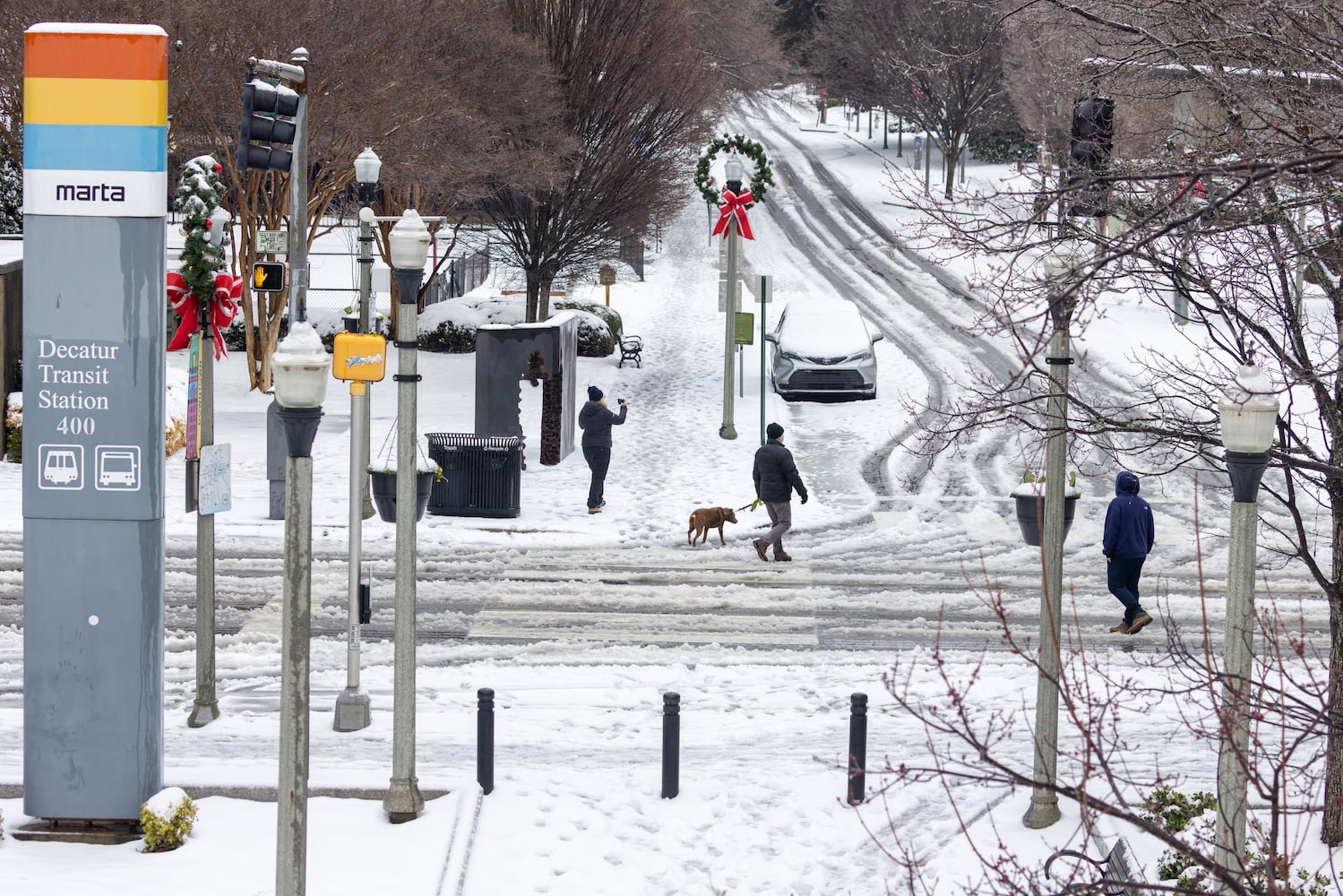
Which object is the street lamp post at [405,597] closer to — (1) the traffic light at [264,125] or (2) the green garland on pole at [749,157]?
(1) the traffic light at [264,125]

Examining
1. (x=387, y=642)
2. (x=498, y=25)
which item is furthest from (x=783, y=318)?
(x=387, y=642)

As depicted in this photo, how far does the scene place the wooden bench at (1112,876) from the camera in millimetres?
4863

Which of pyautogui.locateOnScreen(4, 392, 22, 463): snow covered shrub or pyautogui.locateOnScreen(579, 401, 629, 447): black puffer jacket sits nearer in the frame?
pyautogui.locateOnScreen(579, 401, 629, 447): black puffer jacket

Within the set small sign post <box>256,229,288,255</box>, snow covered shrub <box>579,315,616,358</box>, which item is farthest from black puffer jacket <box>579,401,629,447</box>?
snow covered shrub <box>579,315,616,358</box>

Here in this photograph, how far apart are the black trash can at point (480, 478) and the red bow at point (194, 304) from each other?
301 inches

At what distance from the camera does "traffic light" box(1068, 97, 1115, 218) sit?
29.8 feet

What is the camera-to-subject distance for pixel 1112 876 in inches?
307

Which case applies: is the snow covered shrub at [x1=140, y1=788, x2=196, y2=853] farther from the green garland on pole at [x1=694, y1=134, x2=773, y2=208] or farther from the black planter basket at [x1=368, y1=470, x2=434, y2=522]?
the green garland on pole at [x1=694, y1=134, x2=773, y2=208]

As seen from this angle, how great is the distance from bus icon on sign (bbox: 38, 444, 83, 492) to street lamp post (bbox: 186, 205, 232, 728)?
7.43 ft

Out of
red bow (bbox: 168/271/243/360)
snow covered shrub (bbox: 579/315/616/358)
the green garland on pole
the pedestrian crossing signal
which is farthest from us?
snow covered shrub (bbox: 579/315/616/358)

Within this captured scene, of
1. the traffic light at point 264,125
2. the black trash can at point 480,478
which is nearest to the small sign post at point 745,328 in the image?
the black trash can at point 480,478

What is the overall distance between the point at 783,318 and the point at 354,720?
19206 mm

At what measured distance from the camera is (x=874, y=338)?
28766 millimetres

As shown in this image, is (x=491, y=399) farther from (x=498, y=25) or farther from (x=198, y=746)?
(x=198, y=746)
